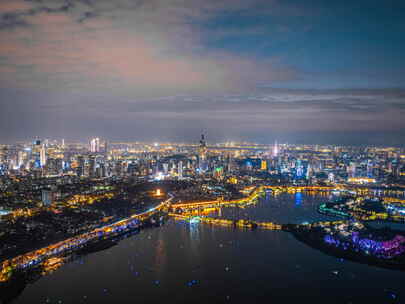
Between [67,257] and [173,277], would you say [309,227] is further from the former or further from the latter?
[67,257]

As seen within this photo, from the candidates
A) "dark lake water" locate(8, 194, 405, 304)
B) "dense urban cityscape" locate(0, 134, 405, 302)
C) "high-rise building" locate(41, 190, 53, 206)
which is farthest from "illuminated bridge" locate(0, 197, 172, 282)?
"high-rise building" locate(41, 190, 53, 206)

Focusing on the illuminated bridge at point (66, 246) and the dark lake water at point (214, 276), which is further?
the illuminated bridge at point (66, 246)

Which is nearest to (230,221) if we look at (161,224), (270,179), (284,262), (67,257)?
(161,224)

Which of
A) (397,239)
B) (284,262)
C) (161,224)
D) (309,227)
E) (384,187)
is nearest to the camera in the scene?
(284,262)

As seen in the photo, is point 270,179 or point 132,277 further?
point 270,179

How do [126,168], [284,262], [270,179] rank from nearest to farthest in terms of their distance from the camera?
[284,262]
[270,179]
[126,168]

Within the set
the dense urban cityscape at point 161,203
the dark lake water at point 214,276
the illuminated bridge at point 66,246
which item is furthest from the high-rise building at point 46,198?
the dark lake water at point 214,276

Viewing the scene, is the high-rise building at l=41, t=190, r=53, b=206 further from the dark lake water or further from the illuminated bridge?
the dark lake water

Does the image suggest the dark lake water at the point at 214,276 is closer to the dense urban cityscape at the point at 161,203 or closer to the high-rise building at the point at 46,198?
the dense urban cityscape at the point at 161,203
